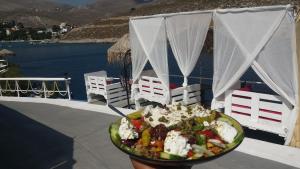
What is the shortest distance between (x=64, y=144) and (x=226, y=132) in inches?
202

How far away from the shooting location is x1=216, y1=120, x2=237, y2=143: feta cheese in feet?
8.67

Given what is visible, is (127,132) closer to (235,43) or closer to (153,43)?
(235,43)

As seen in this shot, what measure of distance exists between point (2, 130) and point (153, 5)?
10812 cm

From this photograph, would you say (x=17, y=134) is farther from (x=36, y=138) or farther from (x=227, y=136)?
(x=227, y=136)

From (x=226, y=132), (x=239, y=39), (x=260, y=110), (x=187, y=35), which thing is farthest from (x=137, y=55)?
(x=226, y=132)

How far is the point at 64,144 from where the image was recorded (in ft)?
23.6

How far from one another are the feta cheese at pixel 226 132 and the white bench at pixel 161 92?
6.17m

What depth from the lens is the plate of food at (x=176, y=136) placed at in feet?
7.99

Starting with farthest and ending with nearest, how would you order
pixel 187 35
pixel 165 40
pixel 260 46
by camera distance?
pixel 165 40 < pixel 187 35 < pixel 260 46

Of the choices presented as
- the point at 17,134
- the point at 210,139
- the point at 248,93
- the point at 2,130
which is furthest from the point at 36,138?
the point at 210,139

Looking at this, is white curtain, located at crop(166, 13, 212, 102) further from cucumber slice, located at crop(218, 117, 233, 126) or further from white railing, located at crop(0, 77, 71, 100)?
cucumber slice, located at crop(218, 117, 233, 126)

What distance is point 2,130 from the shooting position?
862cm

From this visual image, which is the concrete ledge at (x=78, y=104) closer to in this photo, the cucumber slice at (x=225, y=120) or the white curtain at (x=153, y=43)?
the white curtain at (x=153, y=43)

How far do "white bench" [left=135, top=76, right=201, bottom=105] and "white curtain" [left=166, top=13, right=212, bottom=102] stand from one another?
908mm
